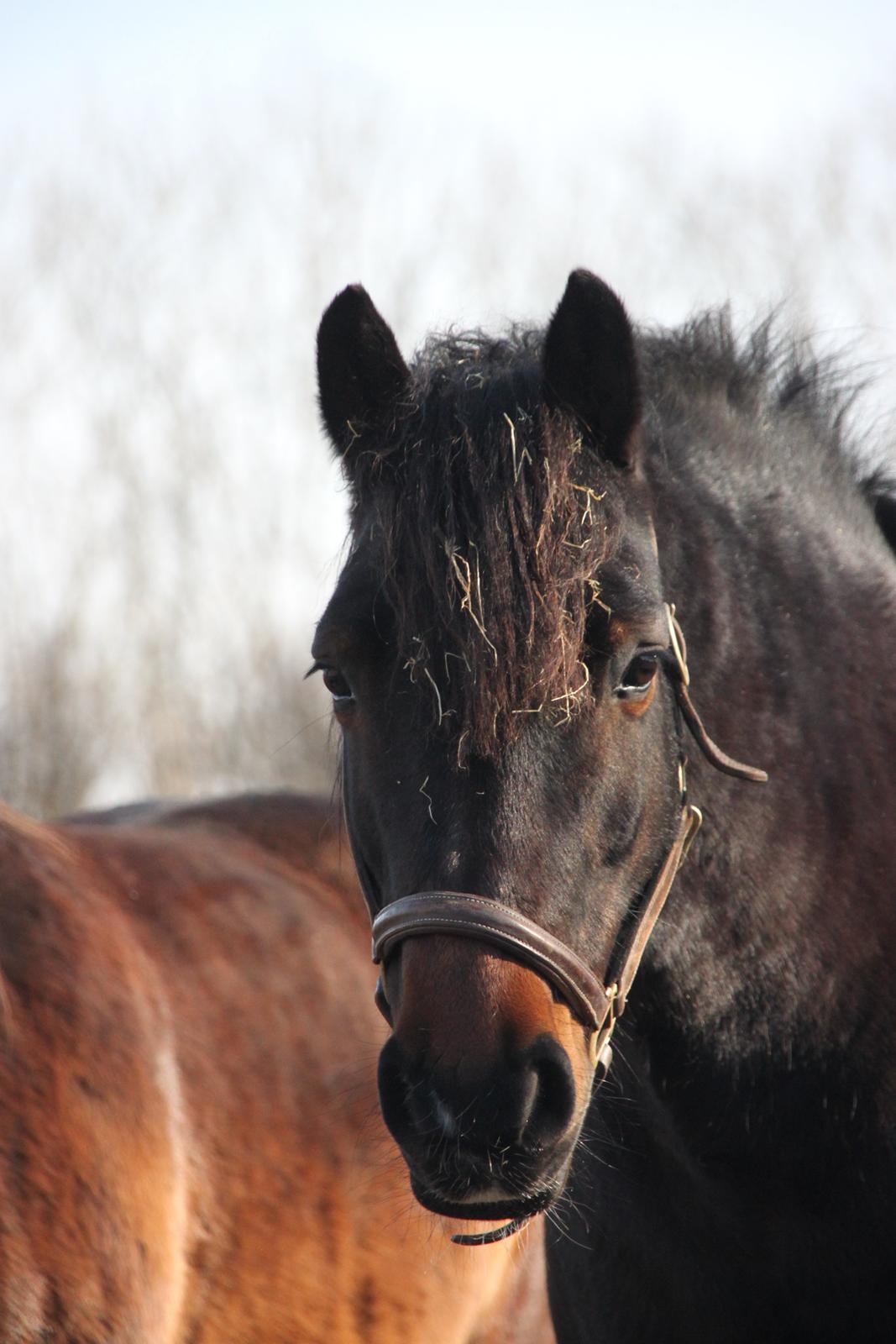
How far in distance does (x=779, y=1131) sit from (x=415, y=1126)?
798 millimetres

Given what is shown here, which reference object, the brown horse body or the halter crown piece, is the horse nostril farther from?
the brown horse body

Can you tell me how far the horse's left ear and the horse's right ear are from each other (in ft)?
0.97

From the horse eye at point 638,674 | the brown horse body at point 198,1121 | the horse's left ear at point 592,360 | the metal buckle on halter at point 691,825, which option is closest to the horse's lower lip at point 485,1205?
the metal buckle on halter at point 691,825

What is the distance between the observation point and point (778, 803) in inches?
91.8

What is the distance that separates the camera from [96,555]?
1520 centimetres

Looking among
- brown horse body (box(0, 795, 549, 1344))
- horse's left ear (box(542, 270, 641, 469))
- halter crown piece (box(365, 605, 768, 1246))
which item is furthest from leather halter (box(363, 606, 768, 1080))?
brown horse body (box(0, 795, 549, 1344))

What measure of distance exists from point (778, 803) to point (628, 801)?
0.43 m

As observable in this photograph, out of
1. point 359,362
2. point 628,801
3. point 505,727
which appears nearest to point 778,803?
point 628,801

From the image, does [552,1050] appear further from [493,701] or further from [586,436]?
[586,436]

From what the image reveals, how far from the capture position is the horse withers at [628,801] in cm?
186

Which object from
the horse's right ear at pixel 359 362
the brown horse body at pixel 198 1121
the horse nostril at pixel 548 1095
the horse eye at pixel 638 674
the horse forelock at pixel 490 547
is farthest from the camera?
the brown horse body at pixel 198 1121

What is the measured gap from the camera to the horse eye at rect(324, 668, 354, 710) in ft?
7.20

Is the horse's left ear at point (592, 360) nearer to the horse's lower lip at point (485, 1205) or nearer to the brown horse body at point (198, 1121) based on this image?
the horse's lower lip at point (485, 1205)

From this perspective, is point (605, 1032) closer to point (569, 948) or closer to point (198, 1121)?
point (569, 948)
